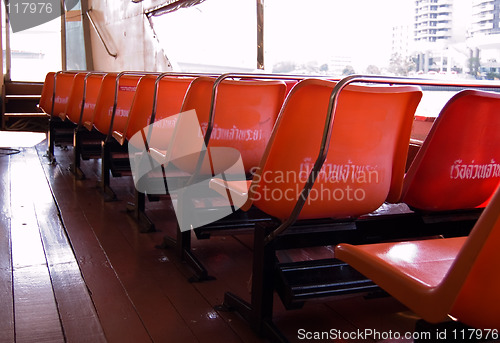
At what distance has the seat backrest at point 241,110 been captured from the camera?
7.95 ft

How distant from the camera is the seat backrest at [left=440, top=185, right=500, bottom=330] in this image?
0.98 metres

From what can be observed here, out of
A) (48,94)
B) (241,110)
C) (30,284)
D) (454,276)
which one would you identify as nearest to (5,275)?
(30,284)

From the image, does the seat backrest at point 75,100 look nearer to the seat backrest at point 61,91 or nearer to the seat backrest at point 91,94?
the seat backrest at point 91,94

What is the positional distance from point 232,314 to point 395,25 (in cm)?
222

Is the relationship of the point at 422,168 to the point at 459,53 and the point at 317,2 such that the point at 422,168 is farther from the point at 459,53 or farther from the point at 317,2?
the point at 317,2

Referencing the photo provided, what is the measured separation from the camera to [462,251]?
3.37 ft

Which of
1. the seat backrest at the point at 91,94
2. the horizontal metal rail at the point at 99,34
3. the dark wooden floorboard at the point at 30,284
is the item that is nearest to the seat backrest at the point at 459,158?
the dark wooden floorboard at the point at 30,284

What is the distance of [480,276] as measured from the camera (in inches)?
40.3

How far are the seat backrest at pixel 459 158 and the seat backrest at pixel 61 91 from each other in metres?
4.73

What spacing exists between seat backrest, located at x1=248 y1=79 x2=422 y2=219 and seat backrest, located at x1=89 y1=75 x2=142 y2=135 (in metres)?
2.35

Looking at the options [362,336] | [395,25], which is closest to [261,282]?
[362,336]

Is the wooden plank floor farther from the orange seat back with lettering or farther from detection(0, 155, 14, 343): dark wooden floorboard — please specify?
the orange seat back with lettering

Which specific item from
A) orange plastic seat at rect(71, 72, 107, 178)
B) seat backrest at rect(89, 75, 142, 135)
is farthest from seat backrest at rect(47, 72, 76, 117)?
seat backrest at rect(89, 75, 142, 135)

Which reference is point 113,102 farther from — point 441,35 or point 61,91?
point 441,35
